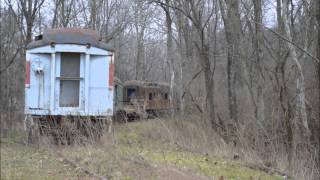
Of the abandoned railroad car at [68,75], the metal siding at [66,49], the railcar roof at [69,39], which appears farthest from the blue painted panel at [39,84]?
the railcar roof at [69,39]

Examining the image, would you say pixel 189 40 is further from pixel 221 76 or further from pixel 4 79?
pixel 4 79

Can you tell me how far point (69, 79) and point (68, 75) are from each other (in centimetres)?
17

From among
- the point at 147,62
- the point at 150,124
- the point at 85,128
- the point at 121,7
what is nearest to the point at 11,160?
the point at 85,128

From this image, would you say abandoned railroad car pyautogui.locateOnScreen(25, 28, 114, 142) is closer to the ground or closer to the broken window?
the broken window

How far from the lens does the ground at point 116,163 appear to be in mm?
10414

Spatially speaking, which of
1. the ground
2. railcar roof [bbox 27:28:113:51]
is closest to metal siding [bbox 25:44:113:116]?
railcar roof [bbox 27:28:113:51]

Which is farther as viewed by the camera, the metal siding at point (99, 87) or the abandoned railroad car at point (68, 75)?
the metal siding at point (99, 87)

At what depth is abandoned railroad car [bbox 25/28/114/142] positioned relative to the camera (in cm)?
1777

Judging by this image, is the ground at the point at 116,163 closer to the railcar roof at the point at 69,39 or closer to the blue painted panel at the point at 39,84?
the blue painted panel at the point at 39,84

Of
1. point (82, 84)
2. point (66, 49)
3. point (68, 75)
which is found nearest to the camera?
point (66, 49)

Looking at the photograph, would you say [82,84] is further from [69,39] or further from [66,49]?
[69,39]

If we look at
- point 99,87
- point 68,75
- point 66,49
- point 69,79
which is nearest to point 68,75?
point 68,75

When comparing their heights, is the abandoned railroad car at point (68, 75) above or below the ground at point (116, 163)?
above

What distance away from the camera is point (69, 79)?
59.2 feet
